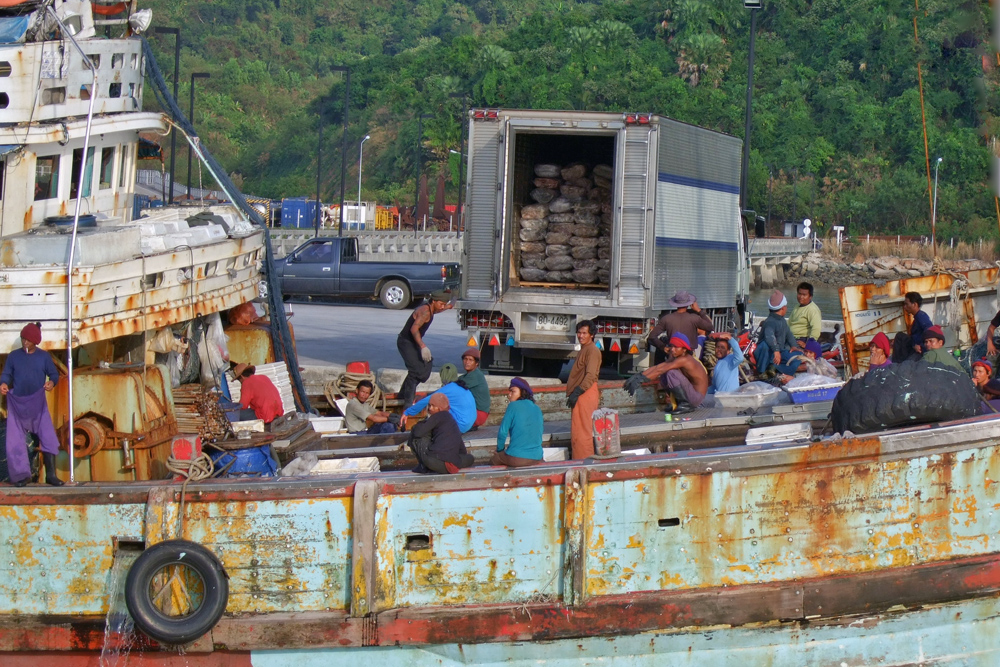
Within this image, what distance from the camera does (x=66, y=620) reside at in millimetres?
7598

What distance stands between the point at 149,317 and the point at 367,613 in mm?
3433

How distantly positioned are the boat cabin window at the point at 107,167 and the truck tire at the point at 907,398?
264 inches

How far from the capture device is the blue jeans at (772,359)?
12.0 meters

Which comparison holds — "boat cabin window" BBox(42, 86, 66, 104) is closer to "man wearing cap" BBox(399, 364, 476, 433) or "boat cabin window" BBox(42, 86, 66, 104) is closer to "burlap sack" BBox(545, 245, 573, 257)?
"man wearing cap" BBox(399, 364, 476, 433)

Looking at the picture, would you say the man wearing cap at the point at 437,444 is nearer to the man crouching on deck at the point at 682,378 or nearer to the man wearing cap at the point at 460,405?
the man wearing cap at the point at 460,405

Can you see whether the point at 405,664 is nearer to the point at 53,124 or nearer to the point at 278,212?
the point at 53,124

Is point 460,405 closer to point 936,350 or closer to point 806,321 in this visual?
point 936,350

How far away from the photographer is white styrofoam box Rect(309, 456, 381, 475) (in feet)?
28.2

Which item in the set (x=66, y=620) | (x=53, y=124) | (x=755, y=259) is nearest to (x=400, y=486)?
(x=66, y=620)

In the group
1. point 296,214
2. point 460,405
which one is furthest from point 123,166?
point 296,214

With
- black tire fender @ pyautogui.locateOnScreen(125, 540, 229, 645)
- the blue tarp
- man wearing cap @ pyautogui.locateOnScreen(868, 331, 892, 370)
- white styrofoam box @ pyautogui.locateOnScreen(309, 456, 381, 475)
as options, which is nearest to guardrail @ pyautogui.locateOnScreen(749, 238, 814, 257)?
man wearing cap @ pyautogui.locateOnScreen(868, 331, 892, 370)

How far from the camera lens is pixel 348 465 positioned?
28.6 feet

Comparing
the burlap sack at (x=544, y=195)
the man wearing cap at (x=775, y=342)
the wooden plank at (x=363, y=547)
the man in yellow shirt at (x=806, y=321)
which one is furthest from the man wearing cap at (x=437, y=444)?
the burlap sack at (x=544, y=195)

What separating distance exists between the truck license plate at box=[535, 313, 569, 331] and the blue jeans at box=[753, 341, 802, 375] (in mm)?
2336
